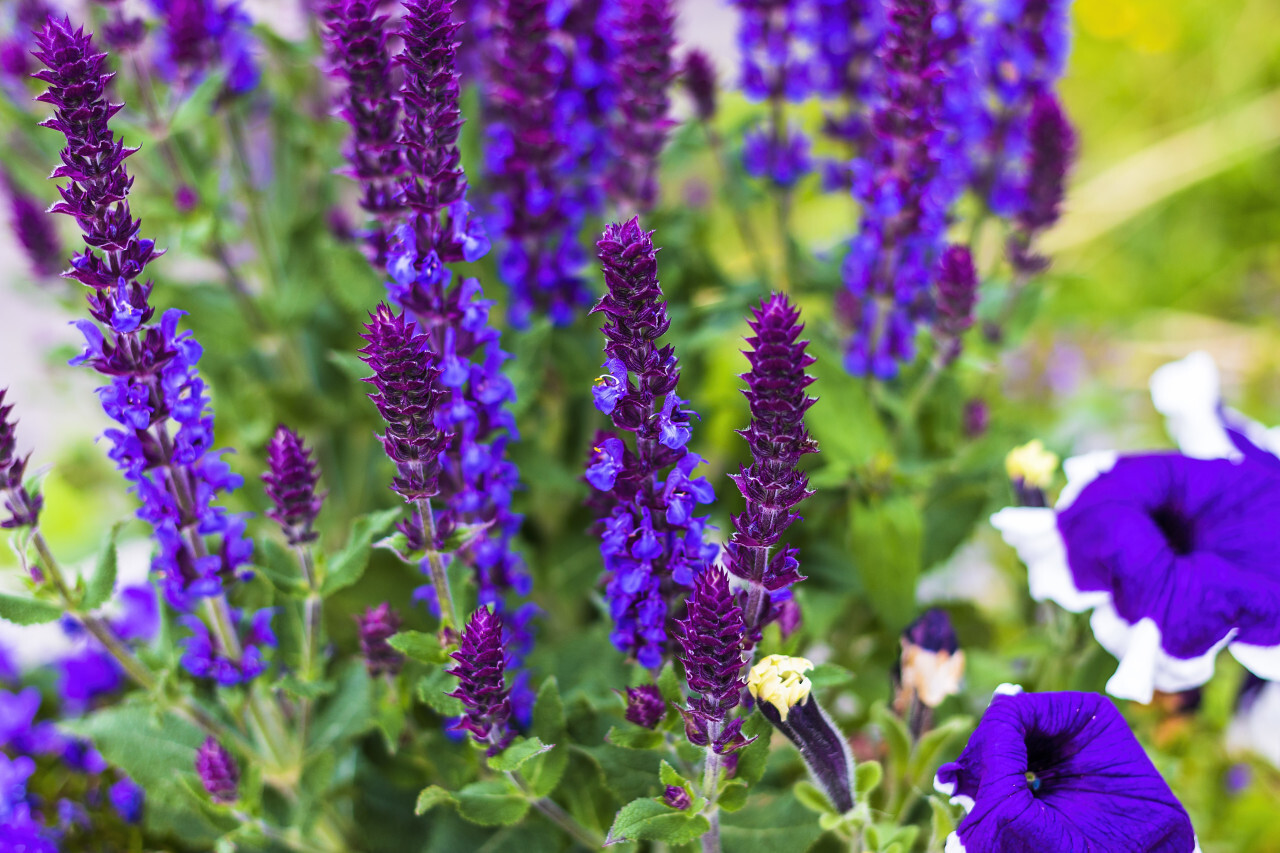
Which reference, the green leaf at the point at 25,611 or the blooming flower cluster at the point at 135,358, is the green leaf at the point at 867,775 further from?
the green leaf at the point at 25,611

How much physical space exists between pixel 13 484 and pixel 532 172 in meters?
0.57

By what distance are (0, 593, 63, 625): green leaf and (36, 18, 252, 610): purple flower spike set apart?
0.28ft

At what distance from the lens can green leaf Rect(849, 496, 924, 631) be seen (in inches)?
40.2

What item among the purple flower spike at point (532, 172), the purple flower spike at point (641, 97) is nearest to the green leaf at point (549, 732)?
the purple flower spike at point (532, 172)

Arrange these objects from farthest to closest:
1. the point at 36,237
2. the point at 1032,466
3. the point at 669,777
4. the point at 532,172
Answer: the point at 36,237
the point at 532,172
the point at 1032,466
the point at 669,777

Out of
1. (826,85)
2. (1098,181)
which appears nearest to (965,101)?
(826,85)

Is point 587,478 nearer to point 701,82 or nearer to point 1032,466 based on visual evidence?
point 1032,466

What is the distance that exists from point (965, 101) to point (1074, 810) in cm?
79

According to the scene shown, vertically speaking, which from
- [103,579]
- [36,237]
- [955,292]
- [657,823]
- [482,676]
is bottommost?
[657,823]

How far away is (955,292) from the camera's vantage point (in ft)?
3.15

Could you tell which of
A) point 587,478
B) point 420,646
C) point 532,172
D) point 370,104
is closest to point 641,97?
point 532,172

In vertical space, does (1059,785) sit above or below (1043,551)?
below

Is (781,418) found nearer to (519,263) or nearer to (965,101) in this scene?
(519,263)

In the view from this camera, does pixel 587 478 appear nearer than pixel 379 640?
Yes
